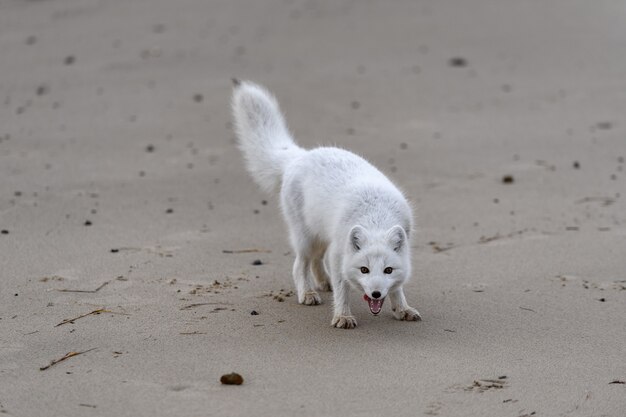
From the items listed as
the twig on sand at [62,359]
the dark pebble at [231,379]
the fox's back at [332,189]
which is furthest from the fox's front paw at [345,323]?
the twig on sand at [62,359]

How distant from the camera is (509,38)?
12.0 m

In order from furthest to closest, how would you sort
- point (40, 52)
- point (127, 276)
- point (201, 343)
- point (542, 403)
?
point (40, 52) < point (127, 276) < point (201, 343) < point (542, 403)

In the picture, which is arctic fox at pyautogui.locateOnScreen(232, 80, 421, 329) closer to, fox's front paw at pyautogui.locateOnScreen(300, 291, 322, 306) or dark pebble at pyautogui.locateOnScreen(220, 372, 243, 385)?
fox's front paw at pyautogui.locateOnScreen(300, 291, 322, 306)

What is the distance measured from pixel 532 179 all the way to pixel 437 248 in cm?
184

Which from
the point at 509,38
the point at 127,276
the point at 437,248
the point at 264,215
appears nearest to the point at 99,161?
the point at 264,215

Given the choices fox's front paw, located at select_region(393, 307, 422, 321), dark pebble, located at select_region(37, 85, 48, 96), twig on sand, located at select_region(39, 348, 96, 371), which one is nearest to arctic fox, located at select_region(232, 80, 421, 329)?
fox's front paw, located at select_region(393, 307, 422, 321)

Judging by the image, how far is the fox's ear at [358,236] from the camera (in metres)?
5.08

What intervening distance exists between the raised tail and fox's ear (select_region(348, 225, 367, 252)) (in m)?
1.29

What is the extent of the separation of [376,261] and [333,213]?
23.7 inches

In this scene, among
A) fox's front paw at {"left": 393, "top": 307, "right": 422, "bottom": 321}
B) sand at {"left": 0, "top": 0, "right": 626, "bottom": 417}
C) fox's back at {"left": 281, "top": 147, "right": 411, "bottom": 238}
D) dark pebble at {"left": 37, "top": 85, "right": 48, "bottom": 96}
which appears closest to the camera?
sand at {"left": 0, "top": 0, "right": 626, "bottom": 417}

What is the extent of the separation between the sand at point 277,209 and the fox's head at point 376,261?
27 cm

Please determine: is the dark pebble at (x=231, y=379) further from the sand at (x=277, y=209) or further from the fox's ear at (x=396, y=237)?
the fox's ear at (x=396, y=237)

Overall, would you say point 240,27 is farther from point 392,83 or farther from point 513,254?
point 513,254

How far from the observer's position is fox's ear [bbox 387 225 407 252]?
16.6ft
